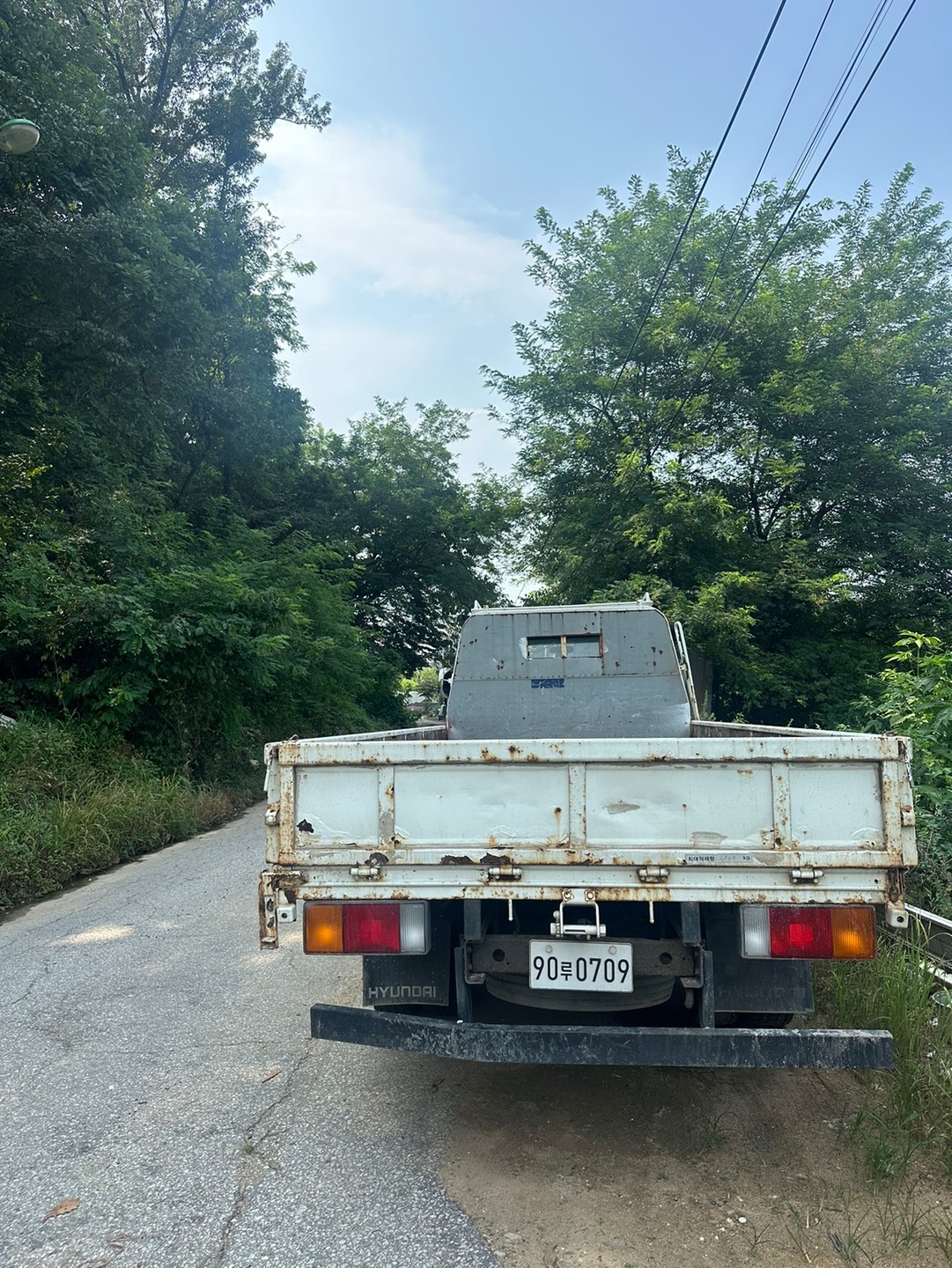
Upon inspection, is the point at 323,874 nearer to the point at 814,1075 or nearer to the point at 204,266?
the point at 814,1075

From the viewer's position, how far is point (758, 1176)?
103 inches

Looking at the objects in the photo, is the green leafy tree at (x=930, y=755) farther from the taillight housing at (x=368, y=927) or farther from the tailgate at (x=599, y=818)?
the taillight housing at (x=368, y=927)

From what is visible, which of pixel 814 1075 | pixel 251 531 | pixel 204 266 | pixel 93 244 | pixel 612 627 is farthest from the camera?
pixel 251 531

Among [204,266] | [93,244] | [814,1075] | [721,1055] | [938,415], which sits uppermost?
[204,266]

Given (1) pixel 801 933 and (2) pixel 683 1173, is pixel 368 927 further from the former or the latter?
(1) pixel 801 933

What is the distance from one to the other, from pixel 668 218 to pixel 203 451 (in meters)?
11.9

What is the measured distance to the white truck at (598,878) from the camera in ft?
8.23

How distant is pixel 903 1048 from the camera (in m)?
3.04

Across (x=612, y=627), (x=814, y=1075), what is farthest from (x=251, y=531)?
(x=814, y=1075)

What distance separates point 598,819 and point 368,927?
3.14ft

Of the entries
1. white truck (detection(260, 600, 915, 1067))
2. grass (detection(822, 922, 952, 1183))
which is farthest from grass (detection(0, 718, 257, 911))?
grass (detection(822, 922, 952, 1183))

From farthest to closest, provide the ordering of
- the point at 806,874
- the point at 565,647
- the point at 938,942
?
the point at 565,647 → the point at 938,942 → the point at 806,874

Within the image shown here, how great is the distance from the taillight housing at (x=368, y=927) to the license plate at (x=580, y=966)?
1.37ft

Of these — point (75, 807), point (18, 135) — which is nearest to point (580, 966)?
point (75, 807)
